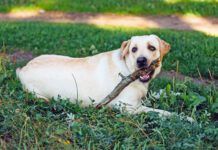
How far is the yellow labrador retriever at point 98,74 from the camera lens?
251 inches

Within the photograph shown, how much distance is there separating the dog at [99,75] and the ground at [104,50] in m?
0.17

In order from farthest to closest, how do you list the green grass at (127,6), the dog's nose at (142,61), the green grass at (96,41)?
the green grass at (127,6) → the green grass at (96,41) → the dog's nose at (142,61)

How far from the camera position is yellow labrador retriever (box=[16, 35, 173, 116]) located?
6387mm

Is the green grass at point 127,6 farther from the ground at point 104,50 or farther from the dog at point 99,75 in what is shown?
the dog at point 99,75

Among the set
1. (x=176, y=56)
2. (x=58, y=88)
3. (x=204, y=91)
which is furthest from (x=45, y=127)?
(x=176, y=56)

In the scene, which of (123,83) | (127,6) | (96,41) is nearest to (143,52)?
(123,83)

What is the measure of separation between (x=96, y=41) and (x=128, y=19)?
7.79 feet

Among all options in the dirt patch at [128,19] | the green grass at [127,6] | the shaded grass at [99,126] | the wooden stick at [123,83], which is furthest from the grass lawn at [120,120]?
the green grass at [127,6]

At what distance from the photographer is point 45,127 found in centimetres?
572

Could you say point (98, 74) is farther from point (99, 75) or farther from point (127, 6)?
point (127, 6)

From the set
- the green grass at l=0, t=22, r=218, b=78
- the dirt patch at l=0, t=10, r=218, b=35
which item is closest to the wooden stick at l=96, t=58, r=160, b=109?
the green grass at l=0, t=22, r=218, b=78

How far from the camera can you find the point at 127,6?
475 inches

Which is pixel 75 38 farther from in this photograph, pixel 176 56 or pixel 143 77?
pixel 143 77

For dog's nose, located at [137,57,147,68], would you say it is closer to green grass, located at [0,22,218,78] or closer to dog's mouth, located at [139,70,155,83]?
dog's mouth, located at [139,70,155,83]
